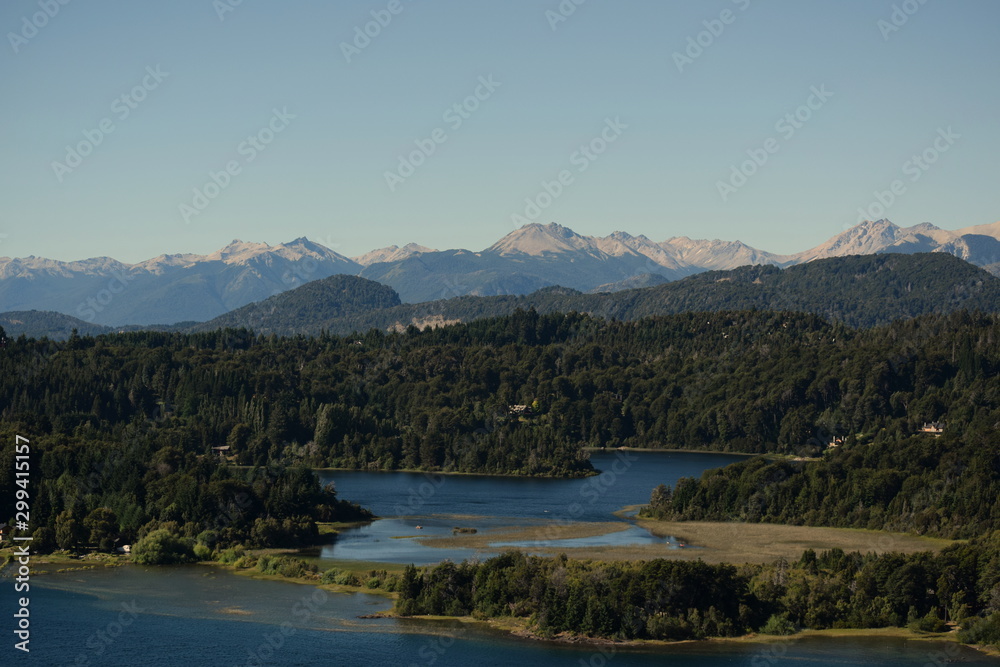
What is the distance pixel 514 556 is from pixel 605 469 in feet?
350

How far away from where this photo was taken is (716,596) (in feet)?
268

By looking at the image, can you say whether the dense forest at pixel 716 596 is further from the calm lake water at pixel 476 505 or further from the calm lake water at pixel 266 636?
the calm lake water at pixel 476 505

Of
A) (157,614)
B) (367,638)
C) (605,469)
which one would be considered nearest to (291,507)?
(157,614)

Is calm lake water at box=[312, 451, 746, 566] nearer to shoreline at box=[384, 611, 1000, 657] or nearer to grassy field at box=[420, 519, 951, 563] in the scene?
grassy field at box=[420, 519, 951, 563]

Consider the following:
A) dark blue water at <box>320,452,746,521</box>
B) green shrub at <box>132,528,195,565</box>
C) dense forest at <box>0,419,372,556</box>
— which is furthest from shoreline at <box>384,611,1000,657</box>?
dark blue water at <box>320,452,746,521</box>

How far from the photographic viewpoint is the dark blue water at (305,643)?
74.7 meters

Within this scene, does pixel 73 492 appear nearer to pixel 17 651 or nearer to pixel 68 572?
pixel 68 572

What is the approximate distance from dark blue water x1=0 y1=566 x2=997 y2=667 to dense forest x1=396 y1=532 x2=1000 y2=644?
2.33 m

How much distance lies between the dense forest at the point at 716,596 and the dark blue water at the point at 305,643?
2328mm

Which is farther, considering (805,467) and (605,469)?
(605,469)

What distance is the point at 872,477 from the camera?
4914 inches

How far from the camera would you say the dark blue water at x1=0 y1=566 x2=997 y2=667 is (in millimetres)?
74688

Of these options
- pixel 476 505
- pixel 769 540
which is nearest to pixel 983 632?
pixel 769 540

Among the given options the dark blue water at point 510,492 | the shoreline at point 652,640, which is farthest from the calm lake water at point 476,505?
the shoreline at point 652,640
